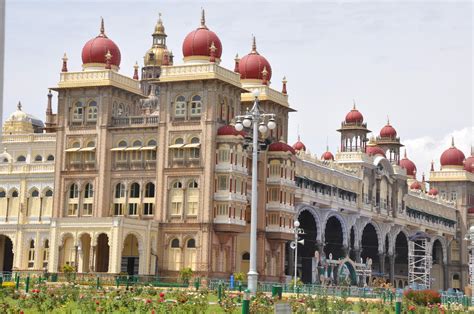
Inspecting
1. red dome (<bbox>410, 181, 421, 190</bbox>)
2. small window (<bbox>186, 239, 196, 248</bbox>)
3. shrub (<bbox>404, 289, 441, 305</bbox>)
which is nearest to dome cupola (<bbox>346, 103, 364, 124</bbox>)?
red dome (<bbox>410, 181, 421, 190</bbox>)

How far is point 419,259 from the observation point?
12069 cm

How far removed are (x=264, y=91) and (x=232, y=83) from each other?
765cm

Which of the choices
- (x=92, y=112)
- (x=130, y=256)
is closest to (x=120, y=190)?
(x=130, y=256)

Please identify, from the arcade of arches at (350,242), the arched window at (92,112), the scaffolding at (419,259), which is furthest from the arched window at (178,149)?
the scaffolding at (419,259)

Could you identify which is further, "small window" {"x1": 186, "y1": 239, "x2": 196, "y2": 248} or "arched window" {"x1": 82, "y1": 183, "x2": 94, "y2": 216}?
"arched window" {"x1": 82, "y1": 183, "x2": 94, "y2": 216}

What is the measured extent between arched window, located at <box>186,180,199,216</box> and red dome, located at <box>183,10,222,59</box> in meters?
10.9

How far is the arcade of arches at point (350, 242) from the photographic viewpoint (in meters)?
90.7

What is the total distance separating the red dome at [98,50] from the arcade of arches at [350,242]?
25.9m

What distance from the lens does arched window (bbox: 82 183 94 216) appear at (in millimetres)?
73625

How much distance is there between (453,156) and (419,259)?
20354mm

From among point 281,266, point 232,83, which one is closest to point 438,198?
point 281,266

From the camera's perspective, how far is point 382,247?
4186 inches

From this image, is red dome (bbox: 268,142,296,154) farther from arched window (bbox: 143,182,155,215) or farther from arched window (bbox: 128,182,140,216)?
arched window (bbox: 128,182,140,216)

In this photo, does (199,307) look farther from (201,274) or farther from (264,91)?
(264,91)
